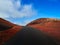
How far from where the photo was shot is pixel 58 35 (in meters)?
14.3

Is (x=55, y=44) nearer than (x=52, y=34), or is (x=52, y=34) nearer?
(x=55, y=44)

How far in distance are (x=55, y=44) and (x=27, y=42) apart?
7.66ft

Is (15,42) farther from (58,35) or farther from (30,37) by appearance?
(58,35)

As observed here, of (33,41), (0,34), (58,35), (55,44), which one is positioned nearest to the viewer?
(55,44)

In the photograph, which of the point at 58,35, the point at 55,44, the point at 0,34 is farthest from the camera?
the point at 0,34

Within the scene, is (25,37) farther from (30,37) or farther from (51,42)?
(51,42)

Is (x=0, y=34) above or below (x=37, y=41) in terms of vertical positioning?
above

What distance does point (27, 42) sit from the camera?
13.2 metres

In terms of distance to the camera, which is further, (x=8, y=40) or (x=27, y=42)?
(x=8, y=40)

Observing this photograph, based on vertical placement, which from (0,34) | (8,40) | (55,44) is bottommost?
(55,44)

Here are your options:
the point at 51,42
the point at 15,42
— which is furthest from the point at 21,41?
the point at 51,42

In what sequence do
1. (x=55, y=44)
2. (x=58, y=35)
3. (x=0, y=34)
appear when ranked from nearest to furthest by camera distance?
(x=55, y=44) → (x=58, y=35) → (x=0, y=34)

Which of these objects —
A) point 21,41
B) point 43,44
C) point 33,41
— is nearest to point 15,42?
point 21,41

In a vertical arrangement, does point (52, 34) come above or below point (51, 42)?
above
